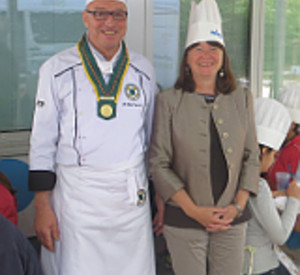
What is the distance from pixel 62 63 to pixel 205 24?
27.6 inches

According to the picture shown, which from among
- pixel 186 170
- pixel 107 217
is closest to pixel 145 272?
pixel 107 217

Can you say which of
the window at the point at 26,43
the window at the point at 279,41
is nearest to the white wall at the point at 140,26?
the window at the point at 26,43

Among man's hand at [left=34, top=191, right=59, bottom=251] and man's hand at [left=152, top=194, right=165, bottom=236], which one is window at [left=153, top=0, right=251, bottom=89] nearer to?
man's hand at [left=152, top=194, right=165, bottom=236]

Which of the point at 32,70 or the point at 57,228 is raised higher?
the point at 32,70

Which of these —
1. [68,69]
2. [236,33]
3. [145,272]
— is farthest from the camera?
[236,33]

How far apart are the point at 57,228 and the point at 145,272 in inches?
18.8

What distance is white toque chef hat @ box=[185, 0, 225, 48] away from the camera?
2.34 metres

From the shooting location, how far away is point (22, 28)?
10.9 feet

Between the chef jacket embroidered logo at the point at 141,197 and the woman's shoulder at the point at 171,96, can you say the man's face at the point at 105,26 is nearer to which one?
the woman's shoulder at the point at 171,96

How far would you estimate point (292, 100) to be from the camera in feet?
10.9

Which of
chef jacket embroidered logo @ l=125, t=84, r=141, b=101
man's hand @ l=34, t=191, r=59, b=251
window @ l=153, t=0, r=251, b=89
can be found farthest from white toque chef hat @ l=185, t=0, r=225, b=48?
window @ l=153, t=0, r=251, b=89

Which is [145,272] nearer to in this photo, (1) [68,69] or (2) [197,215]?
(2) [197,215]

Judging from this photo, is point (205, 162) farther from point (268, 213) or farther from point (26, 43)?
point (26, 43)

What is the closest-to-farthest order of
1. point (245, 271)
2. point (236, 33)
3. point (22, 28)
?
point (245, 271), point (22, 28), point (236, 33)
